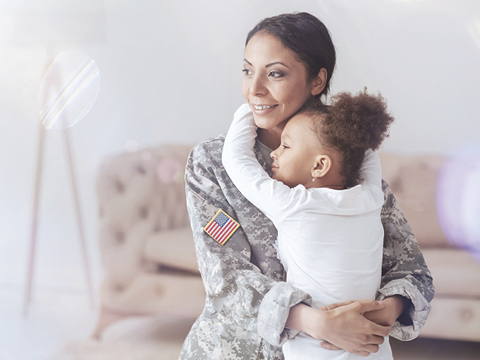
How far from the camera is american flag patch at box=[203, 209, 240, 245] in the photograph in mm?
998

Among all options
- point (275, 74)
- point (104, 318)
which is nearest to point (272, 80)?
point (275, 74)

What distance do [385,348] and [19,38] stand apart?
2.31 meters

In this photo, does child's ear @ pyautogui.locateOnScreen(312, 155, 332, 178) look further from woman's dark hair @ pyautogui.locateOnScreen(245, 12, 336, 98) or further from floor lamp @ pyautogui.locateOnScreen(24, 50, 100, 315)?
floor lamp @ pyautogui.locateOnScreen(24, 50, 100, 315)

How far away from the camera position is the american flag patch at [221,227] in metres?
1.00

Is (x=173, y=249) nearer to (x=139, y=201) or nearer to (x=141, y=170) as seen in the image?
(x=139, y=201)

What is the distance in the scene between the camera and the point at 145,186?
84.4 inches

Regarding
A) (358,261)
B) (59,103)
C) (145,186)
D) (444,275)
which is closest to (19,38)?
(59,103)

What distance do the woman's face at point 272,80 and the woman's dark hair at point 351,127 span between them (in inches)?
4.2

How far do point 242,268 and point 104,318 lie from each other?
1582 mm

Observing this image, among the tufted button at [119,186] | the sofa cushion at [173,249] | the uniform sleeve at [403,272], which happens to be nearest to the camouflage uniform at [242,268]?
Result: the uniform sleeve at [403,272]

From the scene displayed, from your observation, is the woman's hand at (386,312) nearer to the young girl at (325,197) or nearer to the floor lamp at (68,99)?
the young girl at (325,197)

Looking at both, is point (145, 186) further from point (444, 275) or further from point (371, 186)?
point (444, 275)

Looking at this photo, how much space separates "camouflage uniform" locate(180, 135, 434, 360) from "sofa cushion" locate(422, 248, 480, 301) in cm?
112

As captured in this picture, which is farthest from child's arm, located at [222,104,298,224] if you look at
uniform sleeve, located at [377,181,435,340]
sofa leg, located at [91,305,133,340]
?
sofa leg, located at [91,305,133,340]
